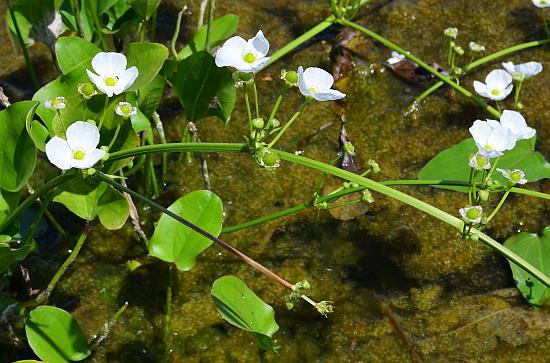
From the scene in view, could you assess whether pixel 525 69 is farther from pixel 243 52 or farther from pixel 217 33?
pixel 243 52

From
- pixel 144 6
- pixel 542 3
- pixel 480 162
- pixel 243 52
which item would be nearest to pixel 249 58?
pixel 243 52

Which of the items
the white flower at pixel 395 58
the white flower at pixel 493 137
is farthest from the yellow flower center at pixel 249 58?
the white flower at pixel 395 58

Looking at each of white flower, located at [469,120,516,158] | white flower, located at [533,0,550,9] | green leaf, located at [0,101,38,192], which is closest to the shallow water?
white flower, located at [533,0,550,9]

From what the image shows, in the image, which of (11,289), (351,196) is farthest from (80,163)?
(351,196)

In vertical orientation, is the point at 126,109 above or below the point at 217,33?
above

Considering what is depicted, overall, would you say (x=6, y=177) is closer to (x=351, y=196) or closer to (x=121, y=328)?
(x=121, y=328)
